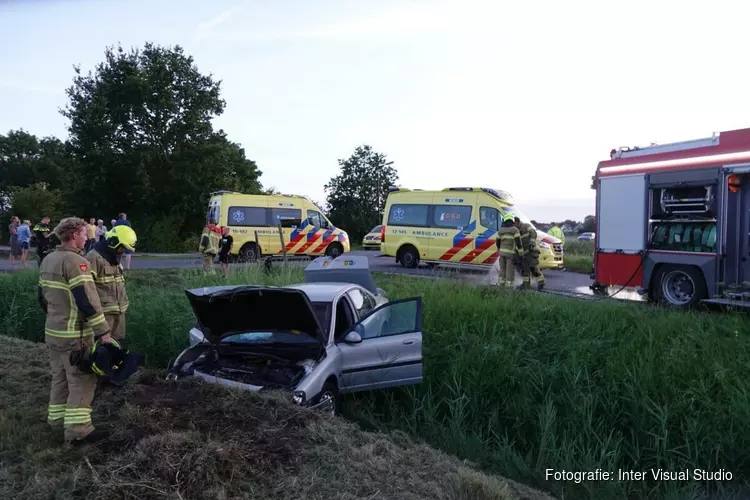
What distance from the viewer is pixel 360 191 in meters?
47.0

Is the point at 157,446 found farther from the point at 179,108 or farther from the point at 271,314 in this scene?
the point at 179,108

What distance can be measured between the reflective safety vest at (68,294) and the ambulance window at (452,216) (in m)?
13.7

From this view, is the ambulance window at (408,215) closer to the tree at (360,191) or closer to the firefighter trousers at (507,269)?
the firefighter trousers at (507,269)

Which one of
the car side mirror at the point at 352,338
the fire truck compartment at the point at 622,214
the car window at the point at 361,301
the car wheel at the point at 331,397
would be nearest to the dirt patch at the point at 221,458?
the car wheel at the point at 331,397

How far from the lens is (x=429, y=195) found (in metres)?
18.1

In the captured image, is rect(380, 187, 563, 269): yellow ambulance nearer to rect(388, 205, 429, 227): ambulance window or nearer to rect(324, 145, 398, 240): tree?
rect(388, 205, 429, 227): ambulance window

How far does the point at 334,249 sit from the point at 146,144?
51.0ft

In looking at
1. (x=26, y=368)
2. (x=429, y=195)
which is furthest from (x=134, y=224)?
(x=26, y=368)

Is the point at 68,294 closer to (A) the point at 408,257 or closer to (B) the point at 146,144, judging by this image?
(A) the point at 408,257

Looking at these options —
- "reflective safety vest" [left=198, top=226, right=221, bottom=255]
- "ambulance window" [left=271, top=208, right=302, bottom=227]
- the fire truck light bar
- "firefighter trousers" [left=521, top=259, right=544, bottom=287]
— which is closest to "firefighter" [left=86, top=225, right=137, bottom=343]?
"reflective safety vest" [left=198, top=226, right=221, bottom=255]

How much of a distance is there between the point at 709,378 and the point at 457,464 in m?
3.39

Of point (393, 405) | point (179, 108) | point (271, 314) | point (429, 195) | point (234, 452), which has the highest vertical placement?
point (179, 108)

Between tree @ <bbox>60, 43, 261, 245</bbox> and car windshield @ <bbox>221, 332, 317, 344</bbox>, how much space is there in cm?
2757

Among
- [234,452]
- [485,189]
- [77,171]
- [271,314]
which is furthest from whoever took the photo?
[77,171]
